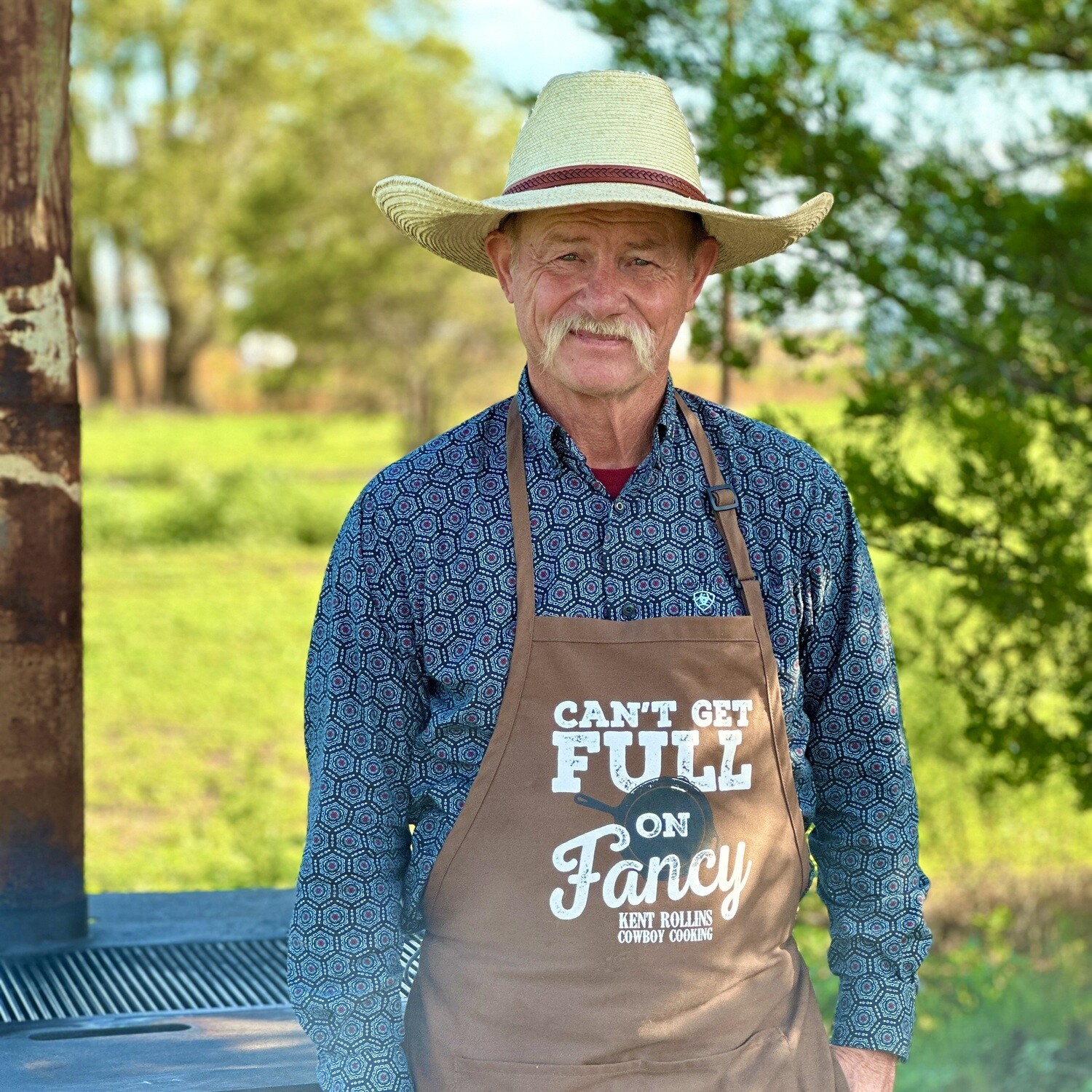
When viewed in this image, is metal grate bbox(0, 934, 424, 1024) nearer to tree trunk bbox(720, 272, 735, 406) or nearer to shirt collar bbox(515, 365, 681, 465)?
shirt collar bbox(515, 365, 681, 465)

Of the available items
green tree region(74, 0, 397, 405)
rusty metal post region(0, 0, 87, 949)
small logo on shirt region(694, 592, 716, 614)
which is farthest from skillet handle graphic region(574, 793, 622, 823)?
green tree region(74, 0, 397, 405)

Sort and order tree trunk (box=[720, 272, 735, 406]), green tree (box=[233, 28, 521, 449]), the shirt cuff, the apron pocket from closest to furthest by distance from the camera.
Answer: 1. the apron pocket
2. the shirt cuff
3. tree trunk (box=[720, 272, 735, 406])
4. green tree (box=[233, 28, 521, 449])

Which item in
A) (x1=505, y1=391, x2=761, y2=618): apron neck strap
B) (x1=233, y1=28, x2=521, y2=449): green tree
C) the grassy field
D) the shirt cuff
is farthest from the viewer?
(x1=233, y1=28, x2=521, y2=449): green tree

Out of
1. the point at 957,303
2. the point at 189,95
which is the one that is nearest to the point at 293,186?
the point at 189,95

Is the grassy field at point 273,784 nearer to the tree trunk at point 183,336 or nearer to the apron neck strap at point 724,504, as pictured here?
the apron neck strap at point 724,504

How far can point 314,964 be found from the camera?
1844mm

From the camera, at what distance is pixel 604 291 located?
1.92 meters

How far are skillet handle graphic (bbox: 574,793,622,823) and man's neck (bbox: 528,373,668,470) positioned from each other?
0.45 meters

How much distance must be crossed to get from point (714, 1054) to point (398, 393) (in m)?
16.0

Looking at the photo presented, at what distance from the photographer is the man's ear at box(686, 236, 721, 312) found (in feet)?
6.81

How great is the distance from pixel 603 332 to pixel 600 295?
1.9 inches

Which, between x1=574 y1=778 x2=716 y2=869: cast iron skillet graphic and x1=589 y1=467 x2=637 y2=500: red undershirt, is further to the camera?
x1=589 y1=467 x2=637 y2=500: red undershirt

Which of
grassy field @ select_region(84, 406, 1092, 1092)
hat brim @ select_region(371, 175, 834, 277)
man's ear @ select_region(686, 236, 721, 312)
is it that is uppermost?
hat brim @ select_region(371, 175, 834, 277)

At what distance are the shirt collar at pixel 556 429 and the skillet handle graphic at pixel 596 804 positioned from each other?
1.43 ft
